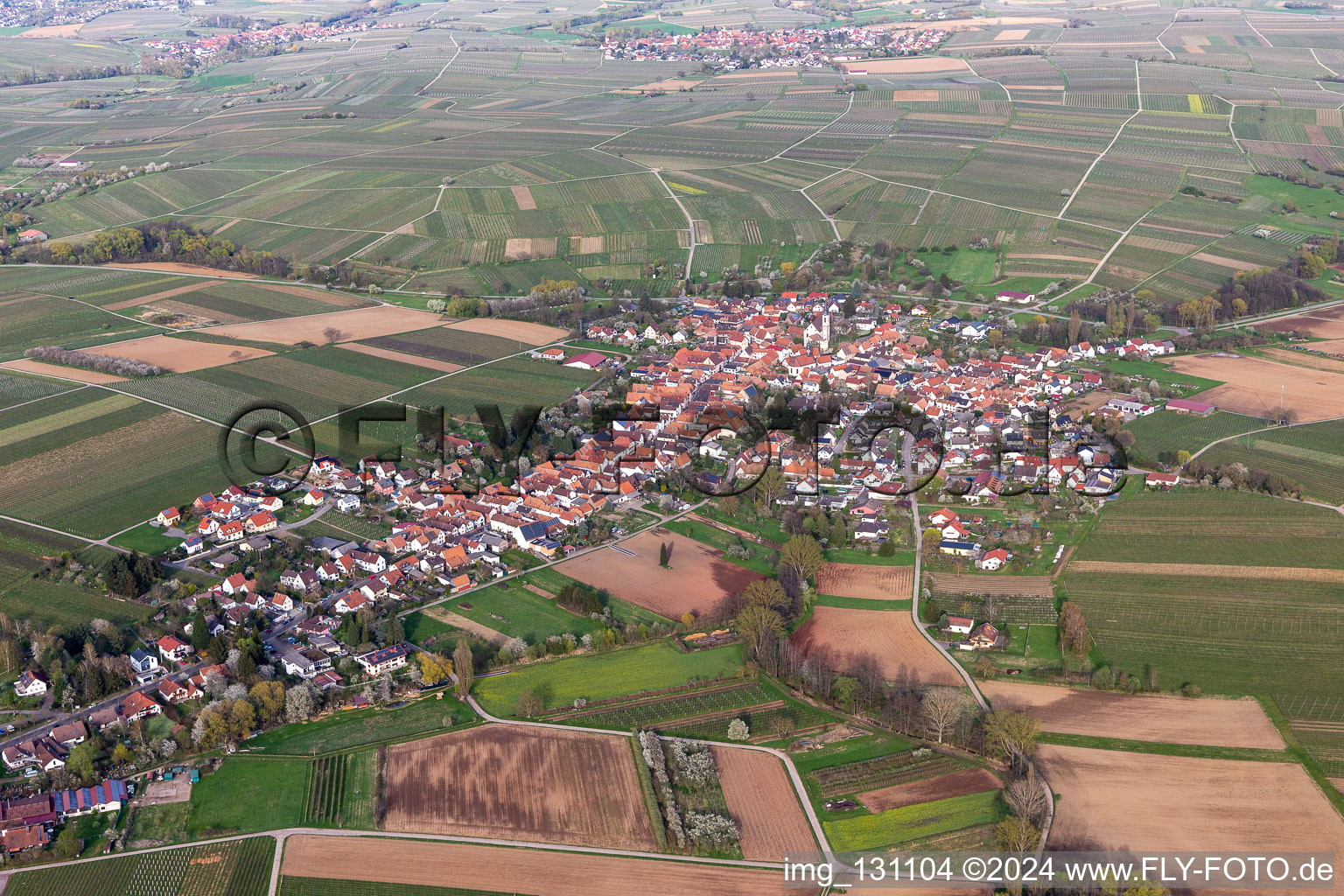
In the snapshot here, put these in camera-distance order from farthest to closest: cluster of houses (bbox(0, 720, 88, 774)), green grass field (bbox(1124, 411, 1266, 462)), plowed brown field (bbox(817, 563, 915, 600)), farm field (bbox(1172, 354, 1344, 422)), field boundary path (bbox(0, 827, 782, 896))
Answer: farm field (bbox(1172, 354, 1344, 422))
green grass field (bbox(1124, 411, 1266, 462))
plowed brown field (bbox(817, 563, 915, 600))
cluster of houses (bbox(0, 720, 88, 774))
field boundary path (bbox(0, 827, 782, 896))

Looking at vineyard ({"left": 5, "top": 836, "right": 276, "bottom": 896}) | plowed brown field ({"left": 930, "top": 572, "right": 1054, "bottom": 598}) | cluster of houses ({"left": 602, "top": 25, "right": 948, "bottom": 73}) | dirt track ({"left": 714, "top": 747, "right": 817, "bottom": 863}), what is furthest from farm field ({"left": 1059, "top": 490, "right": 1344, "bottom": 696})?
cluster of houses ({"left": 602, "top": 25, "right": 948, "bottom": 73})

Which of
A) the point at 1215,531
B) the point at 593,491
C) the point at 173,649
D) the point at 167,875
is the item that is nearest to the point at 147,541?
the point at 173,649

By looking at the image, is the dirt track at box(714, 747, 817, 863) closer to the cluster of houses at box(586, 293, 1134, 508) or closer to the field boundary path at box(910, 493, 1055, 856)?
the field boundary path at box(910, 493, 1055, 856)

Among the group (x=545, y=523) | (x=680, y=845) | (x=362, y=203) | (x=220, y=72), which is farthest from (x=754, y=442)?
(x=220, y=72)

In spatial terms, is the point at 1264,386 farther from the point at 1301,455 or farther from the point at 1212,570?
the point at 1212,570

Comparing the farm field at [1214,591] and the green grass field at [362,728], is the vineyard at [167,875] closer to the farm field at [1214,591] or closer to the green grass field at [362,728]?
the green grass field at [362,728]

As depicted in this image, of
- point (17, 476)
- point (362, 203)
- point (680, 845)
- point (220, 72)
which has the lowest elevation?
point (680, 845)

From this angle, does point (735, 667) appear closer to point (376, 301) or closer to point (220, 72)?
point (376, 301)
